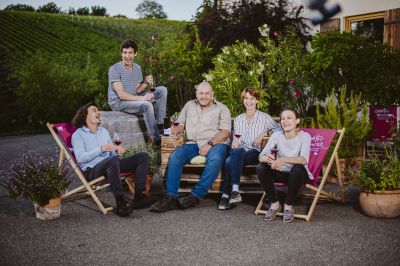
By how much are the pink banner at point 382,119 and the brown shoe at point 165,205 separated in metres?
4.02

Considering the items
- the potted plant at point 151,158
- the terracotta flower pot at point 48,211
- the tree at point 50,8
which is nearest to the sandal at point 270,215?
the potted plant at point 151,158

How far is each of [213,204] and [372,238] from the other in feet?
6.67

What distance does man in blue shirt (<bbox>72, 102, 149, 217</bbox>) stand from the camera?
5.74m

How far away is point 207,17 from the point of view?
11.3 m

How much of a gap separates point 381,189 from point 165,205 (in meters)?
2.30

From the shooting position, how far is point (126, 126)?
764 centimetres

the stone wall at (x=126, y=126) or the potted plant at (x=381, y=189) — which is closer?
the potted plant at (x=381, y=189)

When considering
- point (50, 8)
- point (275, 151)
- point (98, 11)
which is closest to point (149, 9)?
point (98, 11)

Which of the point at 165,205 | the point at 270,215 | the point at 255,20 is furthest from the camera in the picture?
the point at 255,20

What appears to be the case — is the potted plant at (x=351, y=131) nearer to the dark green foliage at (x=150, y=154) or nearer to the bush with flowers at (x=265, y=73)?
the bush with flowers at (x=265, y=73)

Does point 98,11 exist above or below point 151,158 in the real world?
above

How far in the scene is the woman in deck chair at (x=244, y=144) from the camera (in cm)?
591

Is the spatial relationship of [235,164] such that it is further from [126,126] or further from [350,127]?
[126,126]

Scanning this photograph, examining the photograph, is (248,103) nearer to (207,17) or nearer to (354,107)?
(354,107)
